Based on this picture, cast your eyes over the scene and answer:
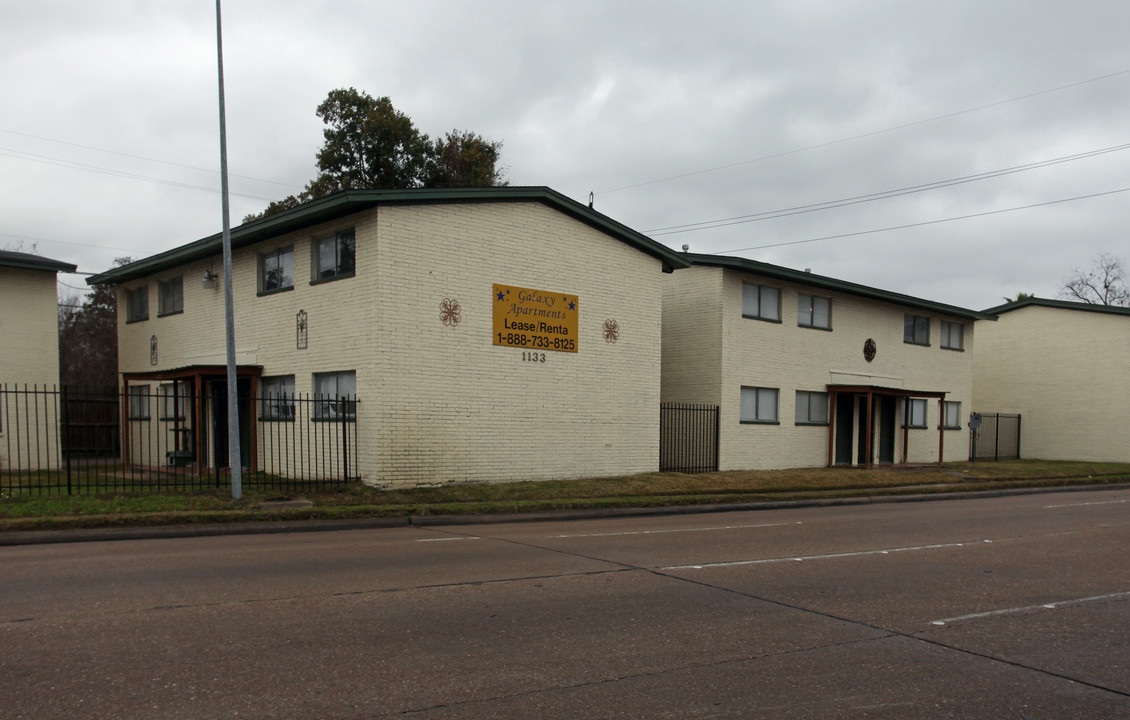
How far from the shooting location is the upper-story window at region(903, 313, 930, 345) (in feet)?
103

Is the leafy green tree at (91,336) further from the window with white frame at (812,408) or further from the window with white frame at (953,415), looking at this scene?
the window with white frame at (953,415)

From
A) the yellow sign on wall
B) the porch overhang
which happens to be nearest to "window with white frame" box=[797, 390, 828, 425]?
the porch overhang

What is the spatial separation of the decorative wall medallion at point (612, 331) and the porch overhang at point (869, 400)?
935 centimetres

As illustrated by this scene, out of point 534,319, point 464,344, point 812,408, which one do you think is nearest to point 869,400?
point 812,408

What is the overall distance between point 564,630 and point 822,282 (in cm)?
2211

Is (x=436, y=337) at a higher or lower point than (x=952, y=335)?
higher

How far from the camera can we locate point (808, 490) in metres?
20.6

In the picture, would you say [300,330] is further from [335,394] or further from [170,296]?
[170,296]

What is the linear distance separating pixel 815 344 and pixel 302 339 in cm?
1591

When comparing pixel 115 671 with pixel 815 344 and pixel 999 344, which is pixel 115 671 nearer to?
pixel 815 344

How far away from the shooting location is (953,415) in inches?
1331

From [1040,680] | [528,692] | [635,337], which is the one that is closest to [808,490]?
[635,337]

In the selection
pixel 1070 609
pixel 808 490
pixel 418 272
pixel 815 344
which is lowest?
pixel 808 490

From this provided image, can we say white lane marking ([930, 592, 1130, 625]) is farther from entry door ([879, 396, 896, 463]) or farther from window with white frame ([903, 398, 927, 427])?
window with white frame ([903, 398, 927, 427])
